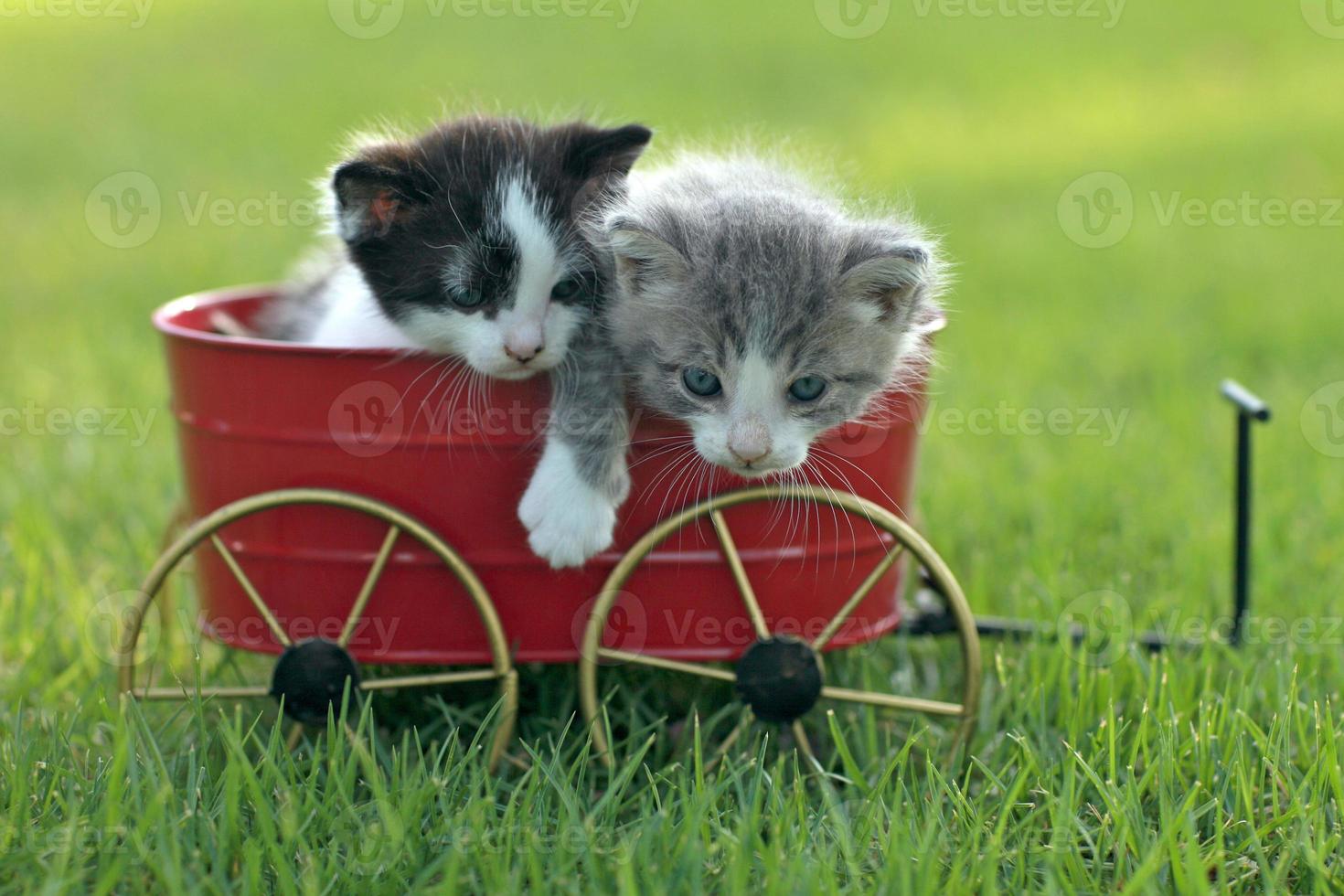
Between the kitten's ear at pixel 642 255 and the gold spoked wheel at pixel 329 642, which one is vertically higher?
the kitten's ear at pixel 642 255

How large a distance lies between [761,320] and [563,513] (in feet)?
1.56

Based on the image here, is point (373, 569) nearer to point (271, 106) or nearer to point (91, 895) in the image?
point (91, 895)

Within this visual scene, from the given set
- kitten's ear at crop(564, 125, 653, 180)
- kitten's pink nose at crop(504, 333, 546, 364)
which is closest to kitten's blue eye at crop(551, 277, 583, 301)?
kitten's pink nose at crop(504, 333, 546, 364)

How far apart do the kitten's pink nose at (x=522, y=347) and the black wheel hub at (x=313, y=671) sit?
63cm

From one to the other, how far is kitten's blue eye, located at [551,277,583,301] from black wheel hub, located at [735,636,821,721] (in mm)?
723

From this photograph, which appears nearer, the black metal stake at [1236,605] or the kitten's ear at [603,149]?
the kitten's ear at [603,149]

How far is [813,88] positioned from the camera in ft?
32.8

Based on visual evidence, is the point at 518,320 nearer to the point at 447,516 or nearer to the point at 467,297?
the point at 467,297

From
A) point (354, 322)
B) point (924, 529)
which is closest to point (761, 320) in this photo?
Result: point (354, 322)

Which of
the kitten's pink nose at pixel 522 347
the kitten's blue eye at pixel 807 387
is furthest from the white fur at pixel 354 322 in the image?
the kitten's blue eye at pixel 807 387

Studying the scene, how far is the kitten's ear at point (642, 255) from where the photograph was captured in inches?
83.5

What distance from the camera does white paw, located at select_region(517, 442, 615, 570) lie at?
7.30 feet

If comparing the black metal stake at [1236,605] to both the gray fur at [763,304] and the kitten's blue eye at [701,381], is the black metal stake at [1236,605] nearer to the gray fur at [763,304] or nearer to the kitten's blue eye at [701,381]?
the gray fur at [763,304]

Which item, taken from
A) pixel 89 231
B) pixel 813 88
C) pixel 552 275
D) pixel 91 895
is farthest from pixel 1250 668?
pixel 813 88
